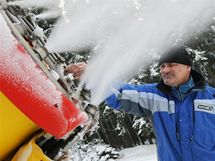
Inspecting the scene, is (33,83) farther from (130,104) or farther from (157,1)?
(157,1)

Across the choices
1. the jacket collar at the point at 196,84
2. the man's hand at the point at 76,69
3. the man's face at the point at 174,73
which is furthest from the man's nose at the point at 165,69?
the man's hand at the point at 76,69

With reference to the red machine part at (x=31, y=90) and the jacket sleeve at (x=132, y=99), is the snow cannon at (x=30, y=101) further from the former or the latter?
the jacket sleeve at (x=132, y=99)

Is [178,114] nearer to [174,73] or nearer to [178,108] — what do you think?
[178,108]

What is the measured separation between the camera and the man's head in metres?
3.97

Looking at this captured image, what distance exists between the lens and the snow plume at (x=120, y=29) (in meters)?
3.10

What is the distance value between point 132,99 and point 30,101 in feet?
8.24

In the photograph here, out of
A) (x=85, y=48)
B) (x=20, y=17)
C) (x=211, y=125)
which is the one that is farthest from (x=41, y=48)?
(x=85, y=48)

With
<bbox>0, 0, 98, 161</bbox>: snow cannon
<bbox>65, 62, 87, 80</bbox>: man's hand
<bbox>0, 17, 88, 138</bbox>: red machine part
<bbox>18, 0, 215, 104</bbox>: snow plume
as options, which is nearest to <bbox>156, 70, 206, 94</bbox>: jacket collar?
<bbox>18, 0, 215, 104</bbox>: snow plume

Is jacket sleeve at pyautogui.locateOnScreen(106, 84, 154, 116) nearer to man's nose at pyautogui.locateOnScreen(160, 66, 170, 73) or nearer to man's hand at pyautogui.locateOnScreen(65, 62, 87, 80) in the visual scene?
man's nose at pyautogui.locateOnScreen(160, 66, 170, 73)

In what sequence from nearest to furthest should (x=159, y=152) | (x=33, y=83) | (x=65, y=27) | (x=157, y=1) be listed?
(x=33, y=83) < (x=65, y=27) < (x=159, y=152) < (x=157, y=1)

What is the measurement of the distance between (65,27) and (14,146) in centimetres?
174

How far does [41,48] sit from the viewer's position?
1.77m

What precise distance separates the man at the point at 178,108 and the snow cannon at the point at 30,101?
211cm

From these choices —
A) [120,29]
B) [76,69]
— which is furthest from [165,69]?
[120,29]
